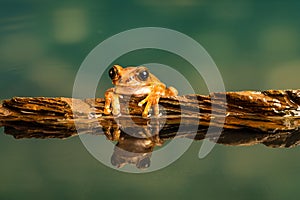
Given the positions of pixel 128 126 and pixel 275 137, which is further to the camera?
pixel 128 126

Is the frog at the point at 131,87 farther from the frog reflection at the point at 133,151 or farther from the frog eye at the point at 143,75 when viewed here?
the frog reflection at the point at 133,151

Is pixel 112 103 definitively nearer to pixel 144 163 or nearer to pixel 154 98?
pixel 154 98

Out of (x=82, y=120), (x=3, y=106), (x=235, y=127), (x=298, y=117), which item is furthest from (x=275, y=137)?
(x=3, y=106)

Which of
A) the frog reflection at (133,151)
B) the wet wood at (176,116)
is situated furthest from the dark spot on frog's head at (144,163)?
the wet wood at (176,116)

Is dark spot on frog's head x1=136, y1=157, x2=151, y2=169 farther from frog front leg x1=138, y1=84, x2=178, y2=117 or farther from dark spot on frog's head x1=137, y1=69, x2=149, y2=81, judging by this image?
dark spot on frog's head x1=137, y1=69, x2=149, y2=81

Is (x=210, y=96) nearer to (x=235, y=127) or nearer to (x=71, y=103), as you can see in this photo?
(x=235, y=127)
